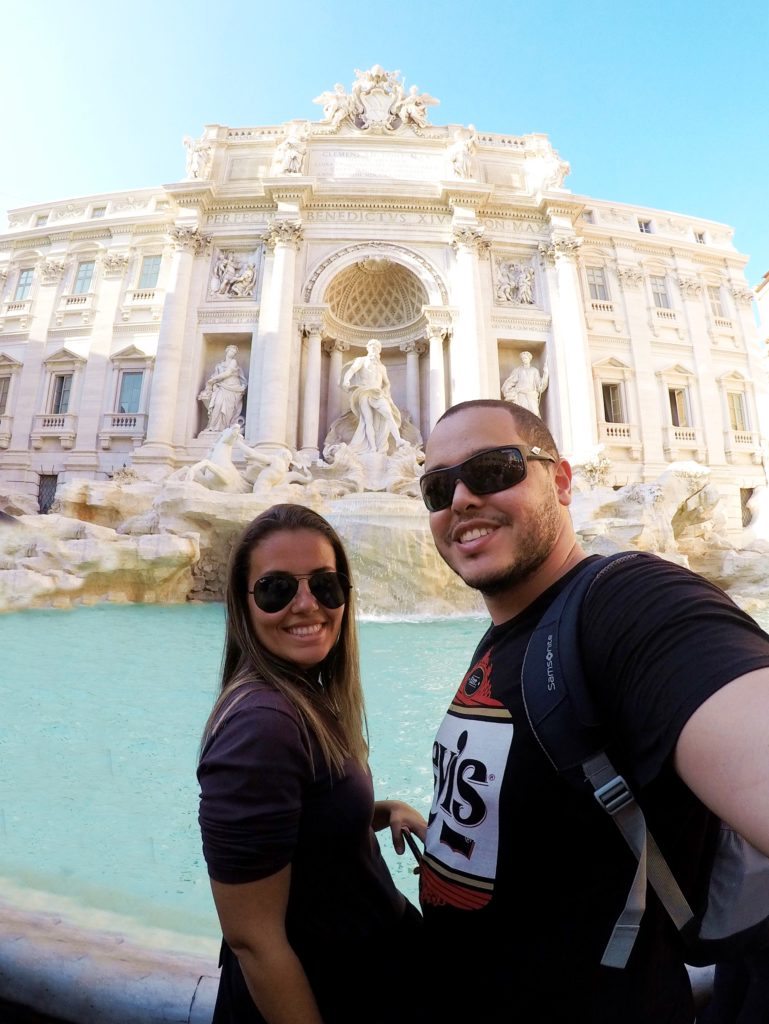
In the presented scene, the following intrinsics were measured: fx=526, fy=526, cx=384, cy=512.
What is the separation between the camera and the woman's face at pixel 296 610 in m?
1.00

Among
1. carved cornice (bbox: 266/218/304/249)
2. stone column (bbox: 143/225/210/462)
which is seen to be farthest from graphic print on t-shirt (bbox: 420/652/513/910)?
carved cornice (bbox: 266/218/304/249)

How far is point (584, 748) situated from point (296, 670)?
22.3 inches

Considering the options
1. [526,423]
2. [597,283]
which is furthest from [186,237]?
[526,423]

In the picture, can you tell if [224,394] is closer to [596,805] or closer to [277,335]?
[277,335]

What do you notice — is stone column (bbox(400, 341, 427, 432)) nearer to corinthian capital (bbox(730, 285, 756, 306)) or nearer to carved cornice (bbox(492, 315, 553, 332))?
carved cornice (bbox(492, 315, 553, 332))

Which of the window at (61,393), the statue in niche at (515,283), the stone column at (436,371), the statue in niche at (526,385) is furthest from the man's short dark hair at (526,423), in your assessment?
the window at (61,393)

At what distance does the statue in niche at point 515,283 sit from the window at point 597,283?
2475 mm

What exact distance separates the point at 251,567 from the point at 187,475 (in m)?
8.67

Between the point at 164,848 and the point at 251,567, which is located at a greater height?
the point at 251,567

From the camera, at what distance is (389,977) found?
2.74 feet

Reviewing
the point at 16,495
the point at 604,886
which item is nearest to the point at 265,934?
the point at 604,886

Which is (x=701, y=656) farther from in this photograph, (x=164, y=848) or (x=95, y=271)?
(x=95, y=271)

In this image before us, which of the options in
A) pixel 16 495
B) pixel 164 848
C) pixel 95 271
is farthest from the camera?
pixel 95 271

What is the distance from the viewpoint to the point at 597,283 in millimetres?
17562
